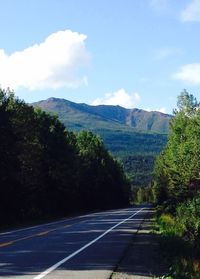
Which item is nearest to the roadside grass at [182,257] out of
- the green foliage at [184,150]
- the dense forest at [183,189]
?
the dense forest at [183,189]

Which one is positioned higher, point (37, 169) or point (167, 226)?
point (37, 169)

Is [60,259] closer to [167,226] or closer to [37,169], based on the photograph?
[167,226]

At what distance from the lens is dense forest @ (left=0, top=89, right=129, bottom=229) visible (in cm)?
4281

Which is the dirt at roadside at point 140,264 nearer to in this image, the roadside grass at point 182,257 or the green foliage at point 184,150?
A: the roadside grass at point 182,257

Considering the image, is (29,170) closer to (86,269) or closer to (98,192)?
(86,269)

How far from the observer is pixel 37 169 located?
52844 mm

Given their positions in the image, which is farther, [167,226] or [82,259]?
[167,226]

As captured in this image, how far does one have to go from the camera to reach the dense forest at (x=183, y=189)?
55.2ft

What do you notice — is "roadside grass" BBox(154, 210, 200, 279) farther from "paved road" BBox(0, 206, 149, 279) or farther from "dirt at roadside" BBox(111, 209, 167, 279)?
"paved road" BBox(0, 206, 149, 279)

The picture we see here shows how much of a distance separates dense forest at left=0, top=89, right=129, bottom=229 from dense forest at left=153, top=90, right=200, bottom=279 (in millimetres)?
12509

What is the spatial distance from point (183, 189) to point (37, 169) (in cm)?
1681

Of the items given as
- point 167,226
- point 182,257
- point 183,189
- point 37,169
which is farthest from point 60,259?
point 183,189

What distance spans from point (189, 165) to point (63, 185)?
18.9 metres

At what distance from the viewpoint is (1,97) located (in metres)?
47.8
